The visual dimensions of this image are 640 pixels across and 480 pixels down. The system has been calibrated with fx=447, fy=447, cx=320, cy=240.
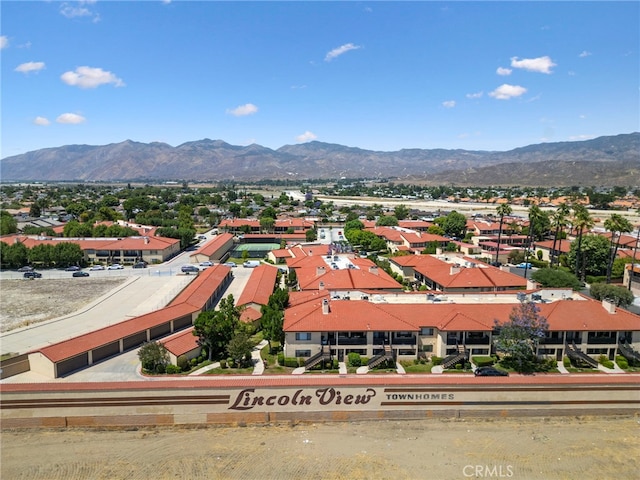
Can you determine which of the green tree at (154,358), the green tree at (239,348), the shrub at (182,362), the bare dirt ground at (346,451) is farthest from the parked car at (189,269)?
the bare dirt ground at (346,451)

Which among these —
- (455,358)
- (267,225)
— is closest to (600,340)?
(455,358)

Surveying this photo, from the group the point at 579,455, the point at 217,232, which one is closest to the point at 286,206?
the point at 217,232

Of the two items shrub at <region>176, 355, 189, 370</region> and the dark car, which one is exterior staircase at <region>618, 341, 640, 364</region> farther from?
shrub at <region>176, 355, 189, 370</region>

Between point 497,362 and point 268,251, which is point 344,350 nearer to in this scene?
point 497,362

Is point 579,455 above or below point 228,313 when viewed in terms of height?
below

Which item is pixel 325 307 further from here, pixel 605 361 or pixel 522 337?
pixel 605 361

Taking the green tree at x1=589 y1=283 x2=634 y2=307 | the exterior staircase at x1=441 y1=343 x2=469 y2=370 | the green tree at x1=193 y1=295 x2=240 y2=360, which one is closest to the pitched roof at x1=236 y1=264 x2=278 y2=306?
the green tree at x1=193 y1=295 x2=240 y2=360
